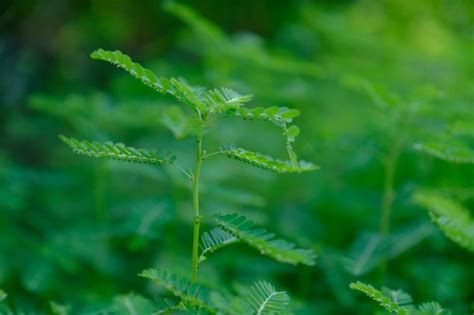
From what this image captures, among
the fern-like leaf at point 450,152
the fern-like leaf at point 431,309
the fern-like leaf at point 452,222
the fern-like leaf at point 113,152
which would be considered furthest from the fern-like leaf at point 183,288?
the fern-like leaf at point 450,152

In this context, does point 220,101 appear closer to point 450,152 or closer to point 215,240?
point 215,240

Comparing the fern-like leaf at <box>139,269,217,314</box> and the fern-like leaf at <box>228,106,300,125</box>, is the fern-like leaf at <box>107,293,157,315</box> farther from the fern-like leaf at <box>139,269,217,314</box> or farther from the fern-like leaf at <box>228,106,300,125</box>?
the fern-like leaf at <box>228,106,300,125</box>

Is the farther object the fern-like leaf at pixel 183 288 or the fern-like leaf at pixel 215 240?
the fern-like leaf at pixel 215 240

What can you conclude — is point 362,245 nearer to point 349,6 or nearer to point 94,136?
point 94,136

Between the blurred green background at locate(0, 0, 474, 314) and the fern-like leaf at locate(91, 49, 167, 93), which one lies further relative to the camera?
the blurred green background at locate(0, 0, 474, 314)

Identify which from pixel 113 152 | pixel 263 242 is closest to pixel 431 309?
pixel 263 242

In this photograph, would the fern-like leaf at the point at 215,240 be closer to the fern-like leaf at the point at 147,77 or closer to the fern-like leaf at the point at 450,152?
the fern-like leaf at the point at 147,77

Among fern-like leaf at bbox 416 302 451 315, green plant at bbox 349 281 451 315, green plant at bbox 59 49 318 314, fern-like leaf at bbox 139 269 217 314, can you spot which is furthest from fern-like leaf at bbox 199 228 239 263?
fern-like leaf at bbox 416 302 451 315
